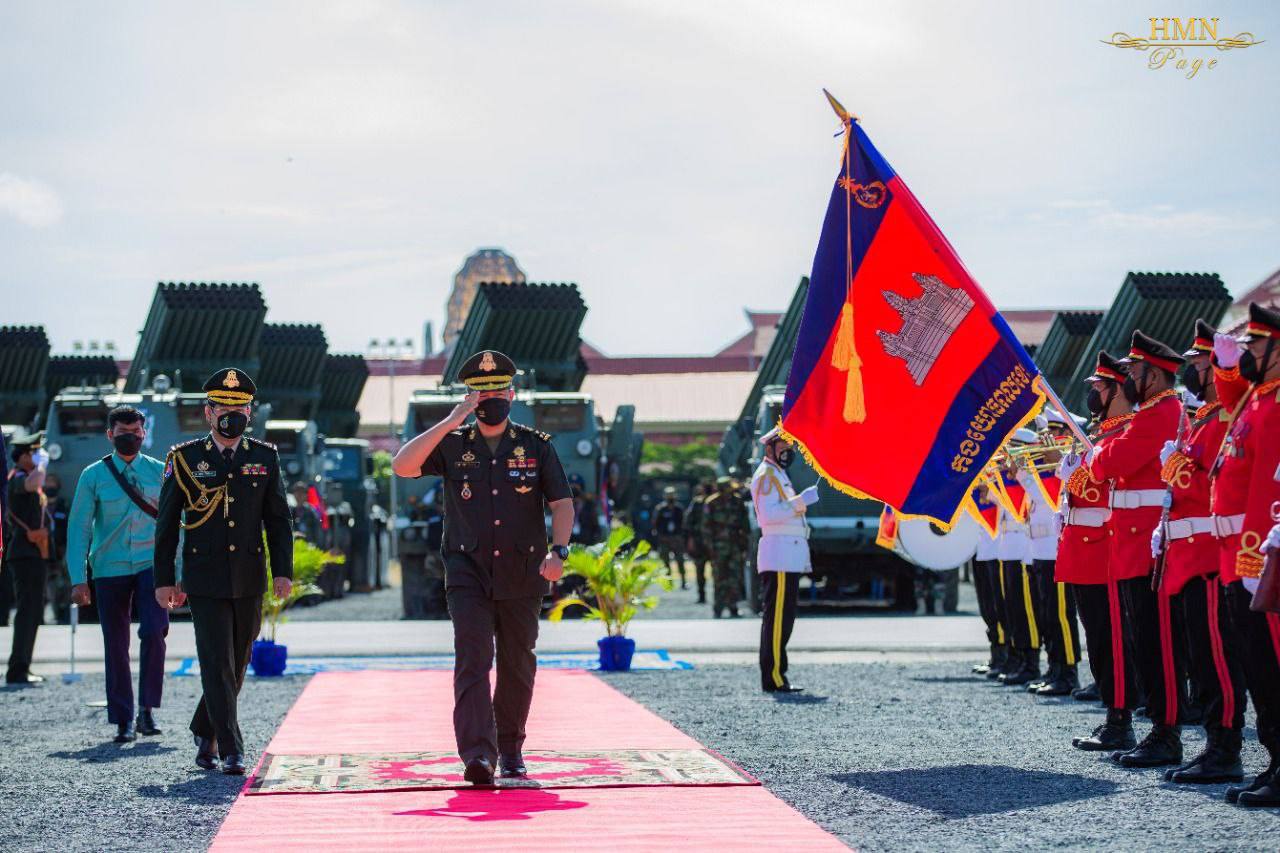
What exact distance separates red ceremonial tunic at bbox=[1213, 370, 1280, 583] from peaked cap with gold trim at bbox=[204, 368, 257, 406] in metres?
3.89

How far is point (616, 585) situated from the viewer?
42.9ft

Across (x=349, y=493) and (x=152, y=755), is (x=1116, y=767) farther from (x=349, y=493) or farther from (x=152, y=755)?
(x=349, y=493)

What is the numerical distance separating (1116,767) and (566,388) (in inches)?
558

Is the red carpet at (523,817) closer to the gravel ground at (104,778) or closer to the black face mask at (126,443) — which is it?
the gravel ground at (104,778)

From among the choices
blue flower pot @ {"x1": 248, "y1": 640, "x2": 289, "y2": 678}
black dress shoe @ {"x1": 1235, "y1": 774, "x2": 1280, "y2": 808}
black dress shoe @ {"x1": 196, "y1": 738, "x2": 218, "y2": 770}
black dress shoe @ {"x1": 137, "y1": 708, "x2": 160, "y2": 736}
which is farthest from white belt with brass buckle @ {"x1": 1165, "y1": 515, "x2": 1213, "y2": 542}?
blue flower pot @ {"x1": 248, "y1": 640, "x2": 289, "y2": 678}

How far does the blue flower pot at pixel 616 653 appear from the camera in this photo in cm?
1288

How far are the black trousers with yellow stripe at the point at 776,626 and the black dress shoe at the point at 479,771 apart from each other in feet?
14.5

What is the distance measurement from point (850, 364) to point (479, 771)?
2.56 meters

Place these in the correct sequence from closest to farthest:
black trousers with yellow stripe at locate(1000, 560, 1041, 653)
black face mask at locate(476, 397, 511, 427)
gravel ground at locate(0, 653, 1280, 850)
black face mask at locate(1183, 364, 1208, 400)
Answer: gravel ground at locate(0, 653, 1280, 850) → black face mask at locate(1183, 364, 1208, 400) → black face mask at locate(476, 397, 511, 427) → black trousers with yellow stripe at locate(1000, 560, 1041, 653)

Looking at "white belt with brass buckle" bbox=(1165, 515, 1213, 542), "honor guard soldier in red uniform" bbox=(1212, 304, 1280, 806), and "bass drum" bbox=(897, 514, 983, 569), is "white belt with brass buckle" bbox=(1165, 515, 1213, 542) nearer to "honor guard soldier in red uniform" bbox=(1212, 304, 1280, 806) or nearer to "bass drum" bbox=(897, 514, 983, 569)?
"honor guard soldier in red uniform" bbox=(1212, 304, 1280, 806)

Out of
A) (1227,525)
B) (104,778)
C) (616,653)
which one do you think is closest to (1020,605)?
(616,653)

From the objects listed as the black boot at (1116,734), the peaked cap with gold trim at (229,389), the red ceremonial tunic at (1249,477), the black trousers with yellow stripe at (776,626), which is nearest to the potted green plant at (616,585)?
the black trousers with yellow stripe at (776,626)

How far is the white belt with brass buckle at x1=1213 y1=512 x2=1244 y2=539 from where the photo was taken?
21.3 feet

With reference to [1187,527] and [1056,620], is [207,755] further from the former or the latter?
[1056,620]
